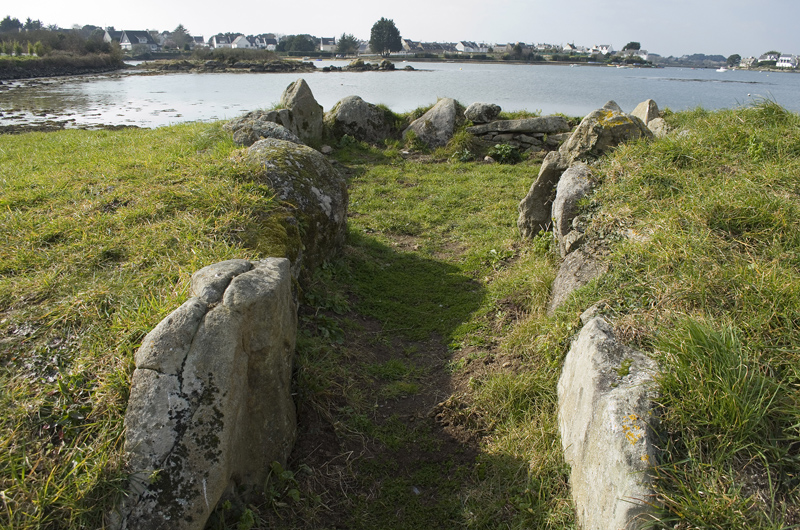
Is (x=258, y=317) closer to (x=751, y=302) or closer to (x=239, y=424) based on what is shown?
(x=239, y=424)

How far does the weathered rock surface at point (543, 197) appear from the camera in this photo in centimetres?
729

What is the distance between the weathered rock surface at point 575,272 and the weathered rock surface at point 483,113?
10.3m

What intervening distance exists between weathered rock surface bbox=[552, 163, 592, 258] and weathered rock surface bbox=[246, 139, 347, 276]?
3.06m

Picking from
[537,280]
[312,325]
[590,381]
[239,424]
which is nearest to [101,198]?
[312,325]

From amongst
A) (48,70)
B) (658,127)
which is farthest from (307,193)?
(48,70)

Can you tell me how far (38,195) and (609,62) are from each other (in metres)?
98.7

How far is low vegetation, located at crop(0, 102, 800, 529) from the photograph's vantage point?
274 cm

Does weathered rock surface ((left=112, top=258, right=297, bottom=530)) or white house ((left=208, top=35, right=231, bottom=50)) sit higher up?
white house ((left=208, top=35, right=231, bottom=50))

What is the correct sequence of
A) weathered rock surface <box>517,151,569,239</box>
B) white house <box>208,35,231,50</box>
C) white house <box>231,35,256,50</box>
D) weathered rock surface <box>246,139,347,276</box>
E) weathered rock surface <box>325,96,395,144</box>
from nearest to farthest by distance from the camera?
weathered rock surface <box>246,139,347,276</box>
weathered rock surface <box>517,151,569,239</box>
weathered rock surface <box>325,96,395,144</box>
white house <box>231,35,256,50</box>
white house <box>208,35,231,50</box>

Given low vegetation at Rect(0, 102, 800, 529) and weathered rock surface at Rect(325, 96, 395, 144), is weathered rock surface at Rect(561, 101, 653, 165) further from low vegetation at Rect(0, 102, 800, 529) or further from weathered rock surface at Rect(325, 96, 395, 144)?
weathered rock surface at Rect(325, 96, 395, 144)

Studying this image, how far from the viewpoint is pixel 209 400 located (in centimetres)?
299

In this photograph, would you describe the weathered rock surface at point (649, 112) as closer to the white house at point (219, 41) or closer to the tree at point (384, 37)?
the tree at point (384, 37)

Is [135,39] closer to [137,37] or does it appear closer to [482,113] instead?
[137,37]

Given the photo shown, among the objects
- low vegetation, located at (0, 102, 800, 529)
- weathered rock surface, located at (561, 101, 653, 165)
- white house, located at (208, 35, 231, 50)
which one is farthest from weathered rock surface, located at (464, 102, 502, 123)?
white house, located at (208, 35, 231, 50)
